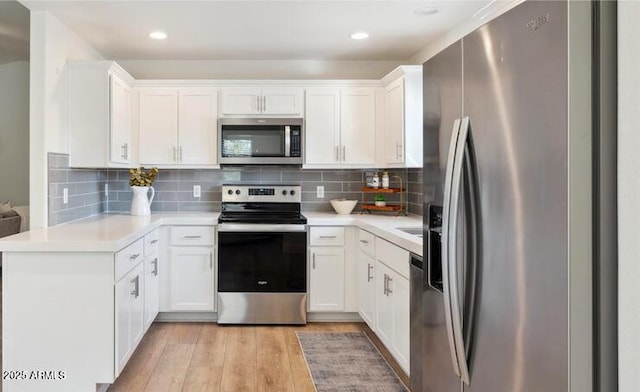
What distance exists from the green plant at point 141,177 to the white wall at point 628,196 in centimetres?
383

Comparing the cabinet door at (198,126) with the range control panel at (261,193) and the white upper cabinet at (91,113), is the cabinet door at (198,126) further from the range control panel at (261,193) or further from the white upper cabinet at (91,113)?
the white upper cabinet at (91,113)

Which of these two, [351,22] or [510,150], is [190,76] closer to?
[351,22]

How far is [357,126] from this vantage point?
4133 millimetres

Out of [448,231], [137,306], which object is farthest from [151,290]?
[448,231]

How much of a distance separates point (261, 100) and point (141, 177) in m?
1.27

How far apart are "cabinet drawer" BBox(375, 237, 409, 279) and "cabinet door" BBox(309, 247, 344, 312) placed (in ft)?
2.27

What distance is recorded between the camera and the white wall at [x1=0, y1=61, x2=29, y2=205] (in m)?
5.34

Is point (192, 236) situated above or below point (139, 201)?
below

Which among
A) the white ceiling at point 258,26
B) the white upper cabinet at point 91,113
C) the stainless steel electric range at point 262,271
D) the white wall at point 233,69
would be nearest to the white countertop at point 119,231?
the stainless steel electric range at point 262,271

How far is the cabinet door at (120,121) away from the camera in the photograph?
349 cm

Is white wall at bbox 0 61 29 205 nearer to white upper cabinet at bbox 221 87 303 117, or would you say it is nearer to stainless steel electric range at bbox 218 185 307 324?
white upper cabinet at bbox 221 87 303 117

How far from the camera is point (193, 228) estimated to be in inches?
153

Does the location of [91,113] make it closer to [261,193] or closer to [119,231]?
[119,231]

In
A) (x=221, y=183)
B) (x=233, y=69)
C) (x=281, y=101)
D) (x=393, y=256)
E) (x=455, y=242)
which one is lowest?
(x=393, y=256)
